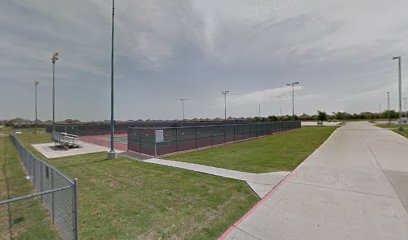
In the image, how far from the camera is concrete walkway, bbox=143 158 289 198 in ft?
20.4

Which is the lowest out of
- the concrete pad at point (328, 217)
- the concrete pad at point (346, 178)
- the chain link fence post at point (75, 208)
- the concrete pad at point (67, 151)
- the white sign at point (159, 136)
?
the concrete pad at point (67, 151)

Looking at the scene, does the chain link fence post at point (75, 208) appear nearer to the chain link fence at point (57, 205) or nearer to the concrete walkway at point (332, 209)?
the chain link fence at point (57, 205)

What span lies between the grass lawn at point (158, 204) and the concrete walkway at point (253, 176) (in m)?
0.34

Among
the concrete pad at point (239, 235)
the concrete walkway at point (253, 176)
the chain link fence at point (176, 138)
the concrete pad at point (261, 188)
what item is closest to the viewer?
the concrete pad at point (239, 235)

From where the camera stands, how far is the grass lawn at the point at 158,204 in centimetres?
402

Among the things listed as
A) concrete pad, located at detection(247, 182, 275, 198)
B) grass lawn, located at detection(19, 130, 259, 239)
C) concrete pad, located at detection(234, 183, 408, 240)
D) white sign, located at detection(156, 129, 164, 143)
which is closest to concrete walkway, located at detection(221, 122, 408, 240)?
concrete pad, located at detection(234, 183, 408, 240)

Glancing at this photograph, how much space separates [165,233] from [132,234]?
628 mm

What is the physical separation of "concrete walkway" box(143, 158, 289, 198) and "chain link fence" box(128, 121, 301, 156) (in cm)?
344

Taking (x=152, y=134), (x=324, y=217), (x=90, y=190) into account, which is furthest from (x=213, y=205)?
(x=152, y=134)

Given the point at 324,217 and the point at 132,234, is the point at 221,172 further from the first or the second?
the point at 132,234

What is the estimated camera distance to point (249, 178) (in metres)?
7.27

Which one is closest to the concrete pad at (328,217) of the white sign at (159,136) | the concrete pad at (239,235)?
the concrete pad at (239,235)

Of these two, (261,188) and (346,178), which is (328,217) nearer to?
(261,188)

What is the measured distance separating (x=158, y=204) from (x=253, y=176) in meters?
3.78
